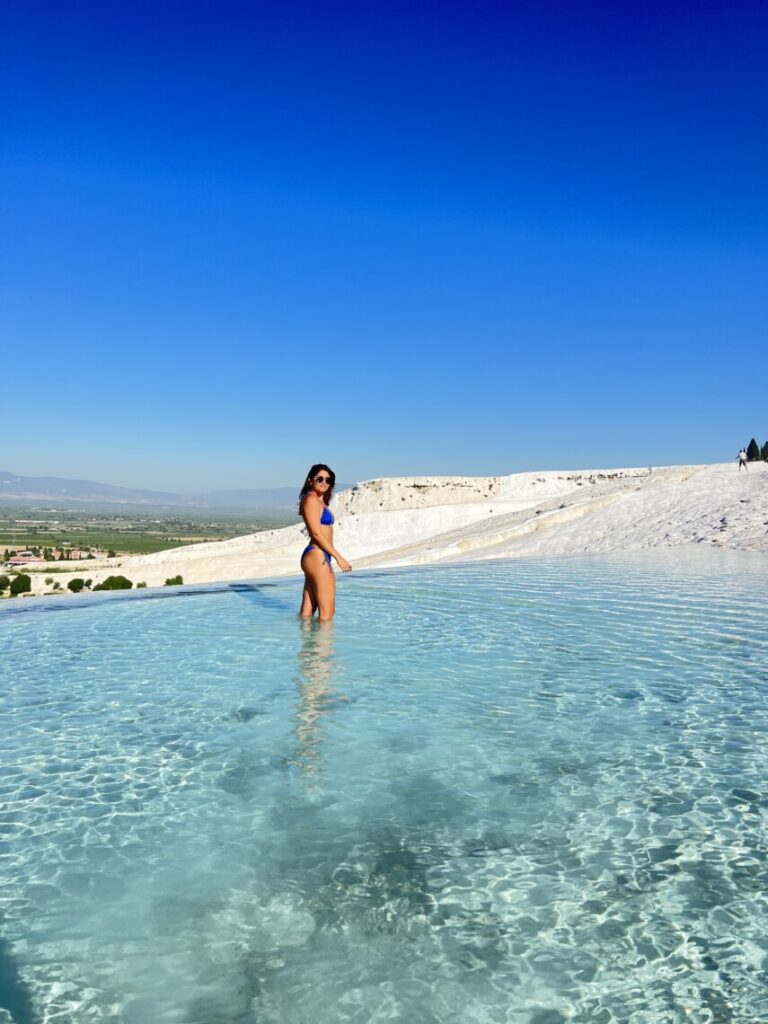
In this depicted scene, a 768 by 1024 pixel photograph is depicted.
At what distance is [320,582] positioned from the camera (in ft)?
35.7

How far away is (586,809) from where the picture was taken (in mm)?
4801

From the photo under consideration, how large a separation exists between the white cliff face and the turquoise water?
1568 cm

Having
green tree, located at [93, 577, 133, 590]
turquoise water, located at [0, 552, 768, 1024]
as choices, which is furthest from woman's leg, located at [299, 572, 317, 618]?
green tree, located at [93, 577, 133, 590]

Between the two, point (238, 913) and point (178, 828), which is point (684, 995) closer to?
point (238, 913)

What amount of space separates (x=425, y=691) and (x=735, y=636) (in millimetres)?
4714

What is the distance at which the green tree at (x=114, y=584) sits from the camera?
35.6 m

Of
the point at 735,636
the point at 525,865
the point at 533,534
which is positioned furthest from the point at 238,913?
the point at 533,534

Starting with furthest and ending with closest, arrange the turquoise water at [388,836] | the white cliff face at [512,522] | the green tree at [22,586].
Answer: the green tree at [22,586] < the white cliff face at [512,522] < the turquoise water at [388,836]

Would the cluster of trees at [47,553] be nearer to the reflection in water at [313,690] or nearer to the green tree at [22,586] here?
the green tree at [22,586]

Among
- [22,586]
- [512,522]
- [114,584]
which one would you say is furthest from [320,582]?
[22,586]

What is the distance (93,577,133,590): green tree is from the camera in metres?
35.6

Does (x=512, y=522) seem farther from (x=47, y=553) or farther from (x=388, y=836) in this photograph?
(x=47, y=553)

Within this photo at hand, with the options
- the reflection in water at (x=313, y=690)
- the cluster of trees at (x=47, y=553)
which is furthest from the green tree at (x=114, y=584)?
the cluster of trees at (x=47, y=553)

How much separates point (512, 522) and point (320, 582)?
24.2 m
